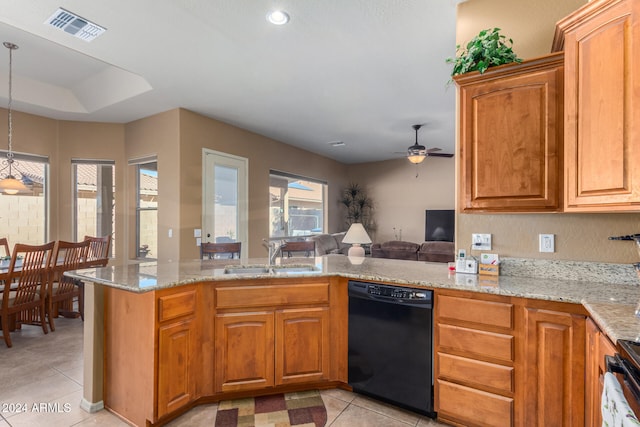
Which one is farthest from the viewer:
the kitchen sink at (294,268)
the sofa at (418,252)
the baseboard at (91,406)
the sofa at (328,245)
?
the sofa at (328,245)

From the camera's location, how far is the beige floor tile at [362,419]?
1999mm

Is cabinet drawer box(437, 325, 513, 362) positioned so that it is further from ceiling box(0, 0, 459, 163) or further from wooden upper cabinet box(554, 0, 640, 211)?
ceiling box(0, 0, 459, 163)

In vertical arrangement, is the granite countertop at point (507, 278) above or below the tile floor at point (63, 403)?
above

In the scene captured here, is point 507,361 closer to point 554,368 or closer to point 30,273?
point 554,368

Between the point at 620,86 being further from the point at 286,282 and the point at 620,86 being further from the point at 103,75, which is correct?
the point at 103,75

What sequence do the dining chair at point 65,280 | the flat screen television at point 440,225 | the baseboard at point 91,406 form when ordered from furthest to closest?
the flat screen television at point 440,225 < the dining chair at point 65,280 < the baseboard at point 91,406

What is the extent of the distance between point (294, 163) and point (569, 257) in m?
5.11

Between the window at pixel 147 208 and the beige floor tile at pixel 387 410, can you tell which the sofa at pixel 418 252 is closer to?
the beige floor tile at pixel 387 410

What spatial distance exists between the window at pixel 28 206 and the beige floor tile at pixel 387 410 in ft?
16.4

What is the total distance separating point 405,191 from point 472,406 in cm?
659

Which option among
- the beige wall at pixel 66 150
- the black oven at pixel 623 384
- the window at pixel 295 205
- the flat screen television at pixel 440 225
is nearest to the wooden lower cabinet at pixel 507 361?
the black oven at pixel 623 384

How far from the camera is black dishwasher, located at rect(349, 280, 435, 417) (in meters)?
1.98

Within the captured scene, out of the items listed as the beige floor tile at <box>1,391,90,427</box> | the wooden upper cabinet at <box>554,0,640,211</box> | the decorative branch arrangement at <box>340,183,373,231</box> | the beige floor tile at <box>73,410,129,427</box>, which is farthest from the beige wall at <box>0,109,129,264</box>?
the wooden upper cabinet at <box>554,0,640,211</box>

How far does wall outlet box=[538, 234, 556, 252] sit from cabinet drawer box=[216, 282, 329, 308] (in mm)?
1474
